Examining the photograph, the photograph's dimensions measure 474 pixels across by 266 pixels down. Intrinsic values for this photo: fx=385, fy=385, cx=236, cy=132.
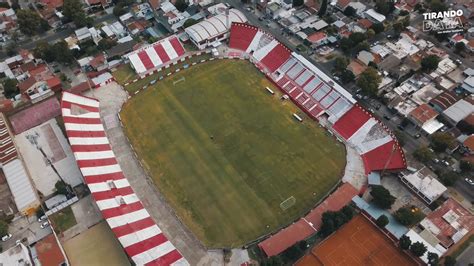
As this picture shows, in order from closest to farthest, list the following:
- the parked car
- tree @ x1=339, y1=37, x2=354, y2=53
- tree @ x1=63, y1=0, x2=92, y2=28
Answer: the parked car → tree @ x1=339, y1=37, x2=354, y2=53 → tree @ x1=63, y1=0, x2=92, y2=28

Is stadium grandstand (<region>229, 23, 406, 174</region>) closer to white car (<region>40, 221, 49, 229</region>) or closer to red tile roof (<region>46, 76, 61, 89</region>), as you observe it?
red tile roof (<region>46, 76, 61, 89</region>)

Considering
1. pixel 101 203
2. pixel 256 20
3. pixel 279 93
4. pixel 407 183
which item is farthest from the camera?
pixel 256 20

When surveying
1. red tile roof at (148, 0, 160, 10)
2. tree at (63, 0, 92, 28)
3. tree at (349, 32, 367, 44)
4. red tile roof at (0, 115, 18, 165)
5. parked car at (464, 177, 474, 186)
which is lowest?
red tile roof at (0, 115, 18, 165)

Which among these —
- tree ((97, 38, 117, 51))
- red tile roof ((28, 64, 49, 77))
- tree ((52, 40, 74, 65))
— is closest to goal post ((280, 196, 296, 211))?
tree ((97, 38, 117, 51))

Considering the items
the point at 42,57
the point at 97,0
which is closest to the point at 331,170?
the point at 42,57

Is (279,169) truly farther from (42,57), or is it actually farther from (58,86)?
(42,57)

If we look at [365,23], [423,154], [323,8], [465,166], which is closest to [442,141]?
[423,154]

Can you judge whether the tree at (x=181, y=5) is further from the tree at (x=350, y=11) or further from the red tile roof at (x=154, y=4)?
the tree at (x=350, y=11)
